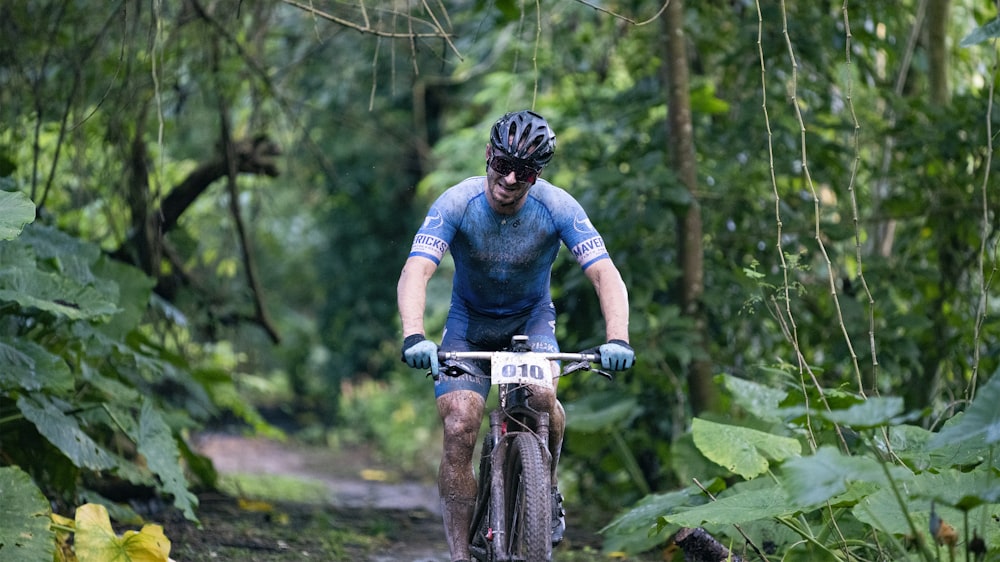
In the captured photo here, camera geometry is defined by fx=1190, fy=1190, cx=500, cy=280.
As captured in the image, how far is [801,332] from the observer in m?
6.96

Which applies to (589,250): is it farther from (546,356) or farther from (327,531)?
(327,531)

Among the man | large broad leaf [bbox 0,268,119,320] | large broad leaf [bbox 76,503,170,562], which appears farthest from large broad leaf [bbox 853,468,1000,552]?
large broad leaf [bbox 0,268,119,320]

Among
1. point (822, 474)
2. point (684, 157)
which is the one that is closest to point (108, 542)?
point (822, 474)

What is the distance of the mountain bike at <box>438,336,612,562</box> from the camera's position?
12.5ft

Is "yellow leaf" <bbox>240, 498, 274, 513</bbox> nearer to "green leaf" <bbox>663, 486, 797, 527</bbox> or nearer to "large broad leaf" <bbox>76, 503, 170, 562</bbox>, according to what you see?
"large broad leaf" <bbox>76, 503, 170, 562</bbox>

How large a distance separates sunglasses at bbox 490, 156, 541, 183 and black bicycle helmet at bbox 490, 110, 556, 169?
0.03 m

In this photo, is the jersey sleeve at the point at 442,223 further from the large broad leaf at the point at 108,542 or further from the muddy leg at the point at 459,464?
the large broad leaf at the point at 108,542

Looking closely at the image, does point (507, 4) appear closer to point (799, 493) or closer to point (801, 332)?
point (801, 332)

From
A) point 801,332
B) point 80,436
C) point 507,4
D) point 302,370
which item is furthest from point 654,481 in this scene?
point 302,370

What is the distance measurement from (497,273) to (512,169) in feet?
1.51

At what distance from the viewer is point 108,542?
4281 millimetres

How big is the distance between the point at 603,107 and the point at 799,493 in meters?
5.17

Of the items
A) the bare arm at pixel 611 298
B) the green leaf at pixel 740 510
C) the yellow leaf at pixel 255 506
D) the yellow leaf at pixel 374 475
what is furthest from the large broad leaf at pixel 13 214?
the yellow leaf at pixel 374 475

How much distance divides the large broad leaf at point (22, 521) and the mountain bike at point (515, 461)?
1460mm
